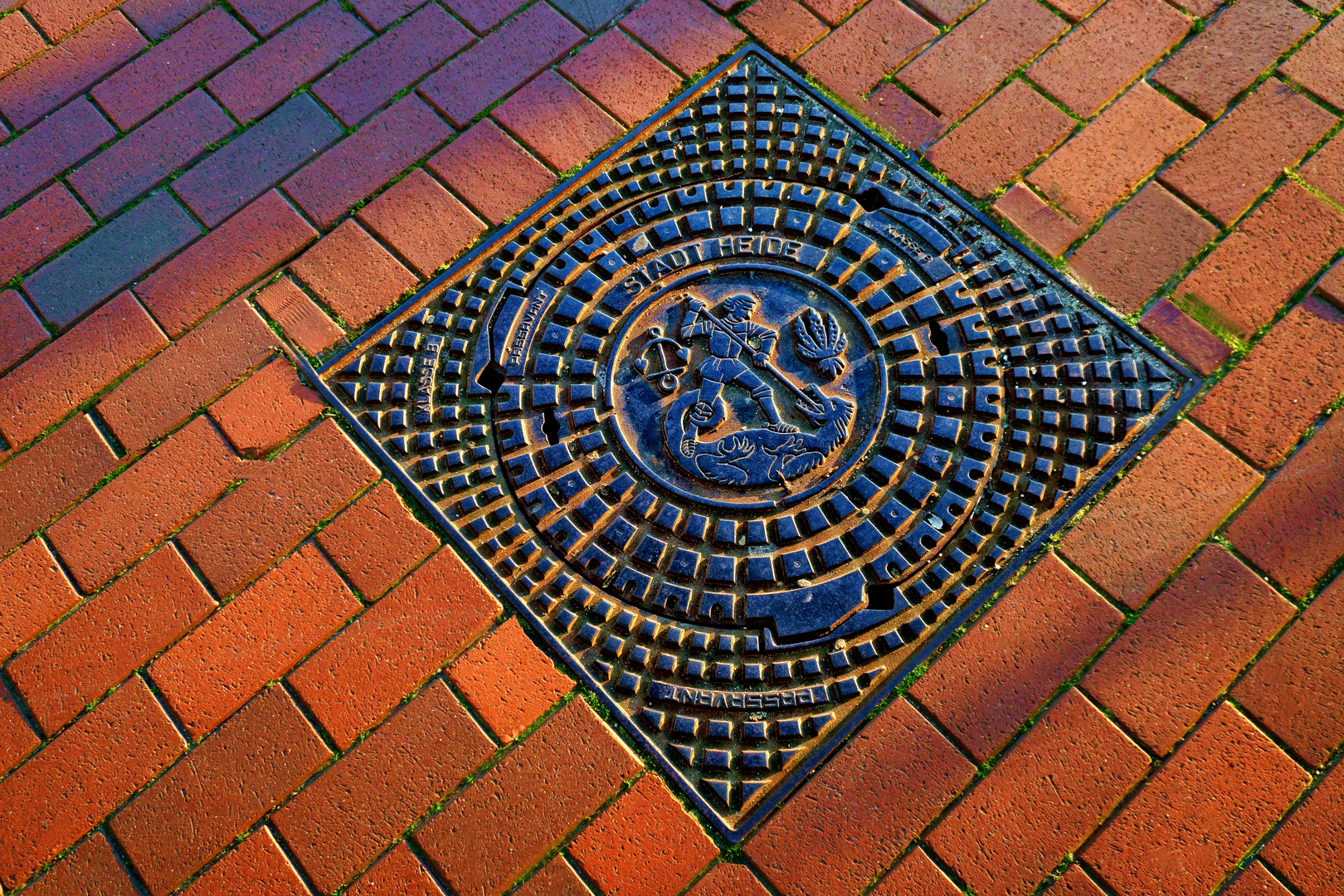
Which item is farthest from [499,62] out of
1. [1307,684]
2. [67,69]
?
[1307,684]

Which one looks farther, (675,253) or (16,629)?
(675,253)

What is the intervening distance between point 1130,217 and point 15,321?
3.34 m

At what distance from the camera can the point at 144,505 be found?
2426 mm

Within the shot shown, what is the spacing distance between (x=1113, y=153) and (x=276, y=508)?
8.63ft

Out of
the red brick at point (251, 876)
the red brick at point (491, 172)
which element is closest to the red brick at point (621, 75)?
the red brick at point (491, 172)

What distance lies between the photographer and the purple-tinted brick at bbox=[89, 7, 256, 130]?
2918 mm

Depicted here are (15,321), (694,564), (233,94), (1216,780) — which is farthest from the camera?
(233,94)

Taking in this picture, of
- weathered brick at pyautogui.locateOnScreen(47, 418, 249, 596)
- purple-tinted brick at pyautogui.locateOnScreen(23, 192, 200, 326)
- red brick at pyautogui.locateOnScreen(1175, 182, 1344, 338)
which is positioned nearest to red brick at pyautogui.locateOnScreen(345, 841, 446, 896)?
weathered brick at pyautogui.locateOnScreen(47, 418, 249, 596)

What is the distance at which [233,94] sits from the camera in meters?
2.91

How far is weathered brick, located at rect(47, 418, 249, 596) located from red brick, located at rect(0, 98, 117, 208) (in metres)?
1.12

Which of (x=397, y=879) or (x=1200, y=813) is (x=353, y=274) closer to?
(x=397, y=879)

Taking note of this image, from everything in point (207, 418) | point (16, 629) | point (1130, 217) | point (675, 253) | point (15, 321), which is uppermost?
point (1130, 217)

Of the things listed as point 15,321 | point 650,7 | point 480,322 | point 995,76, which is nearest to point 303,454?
point 480,322

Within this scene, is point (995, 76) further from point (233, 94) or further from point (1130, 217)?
point (233, 94)
